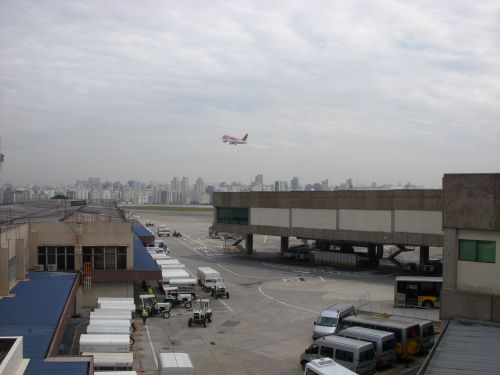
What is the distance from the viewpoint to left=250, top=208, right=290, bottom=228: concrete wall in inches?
2463

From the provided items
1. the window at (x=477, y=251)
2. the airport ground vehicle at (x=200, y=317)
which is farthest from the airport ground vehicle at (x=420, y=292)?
the window at (x=477, y=251)

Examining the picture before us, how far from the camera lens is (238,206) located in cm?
6794

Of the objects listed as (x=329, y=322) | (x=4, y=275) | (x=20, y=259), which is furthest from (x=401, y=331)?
(x=20, y=259)

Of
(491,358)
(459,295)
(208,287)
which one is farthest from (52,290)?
(491,358)

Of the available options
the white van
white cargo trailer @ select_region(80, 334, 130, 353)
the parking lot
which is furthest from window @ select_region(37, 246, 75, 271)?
the white van

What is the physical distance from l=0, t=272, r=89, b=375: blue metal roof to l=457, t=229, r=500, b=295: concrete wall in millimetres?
13540

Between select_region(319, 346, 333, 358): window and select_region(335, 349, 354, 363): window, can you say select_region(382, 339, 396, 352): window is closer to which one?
select_region(335, 349, 354, 363): window

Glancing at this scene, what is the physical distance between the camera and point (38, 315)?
2355 cm

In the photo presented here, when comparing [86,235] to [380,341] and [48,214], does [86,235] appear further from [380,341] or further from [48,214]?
[380,341]

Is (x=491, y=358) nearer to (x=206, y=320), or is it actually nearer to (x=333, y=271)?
(x=206, y=320)

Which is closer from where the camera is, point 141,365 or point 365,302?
point 141,365

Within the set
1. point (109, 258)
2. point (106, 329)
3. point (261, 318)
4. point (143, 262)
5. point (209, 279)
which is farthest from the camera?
point (209, 279)

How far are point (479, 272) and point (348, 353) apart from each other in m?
6.41

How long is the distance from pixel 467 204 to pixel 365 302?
20937mm
